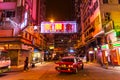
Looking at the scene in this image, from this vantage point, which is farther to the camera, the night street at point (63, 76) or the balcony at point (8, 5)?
the balcony at point (8, 5)

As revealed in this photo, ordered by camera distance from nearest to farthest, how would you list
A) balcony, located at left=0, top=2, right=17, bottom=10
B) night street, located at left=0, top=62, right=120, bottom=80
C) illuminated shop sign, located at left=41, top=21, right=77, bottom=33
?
night street, located at left=0, top=62, right=120, bottom=80 < illuminated shop sign, located at left=41, top=21, right=77, bottom=33 < balcony, located at left=0, top=2, right=17, bottom=10

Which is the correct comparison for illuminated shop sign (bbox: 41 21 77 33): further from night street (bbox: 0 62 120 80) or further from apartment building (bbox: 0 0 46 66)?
night street (bbox: 0 62 120 80)

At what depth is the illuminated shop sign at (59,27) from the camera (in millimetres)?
32406

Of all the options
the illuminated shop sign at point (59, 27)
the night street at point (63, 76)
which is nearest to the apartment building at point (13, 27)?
the illuminated shop sign at point (59, 27)

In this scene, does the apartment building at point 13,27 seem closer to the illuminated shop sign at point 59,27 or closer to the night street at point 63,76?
the illuminated shop sign at point 59,27

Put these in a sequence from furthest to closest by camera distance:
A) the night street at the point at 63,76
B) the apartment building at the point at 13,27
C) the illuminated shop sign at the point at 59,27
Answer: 1. the illuminated shop sign at the point at 59,27
2. the apartment building at the point at 13,27
3. the night street at the point at 63,76

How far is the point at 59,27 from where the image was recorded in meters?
32.4

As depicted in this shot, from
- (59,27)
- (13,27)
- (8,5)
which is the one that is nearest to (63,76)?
(59,27)

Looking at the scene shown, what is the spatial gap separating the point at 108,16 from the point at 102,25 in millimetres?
2495

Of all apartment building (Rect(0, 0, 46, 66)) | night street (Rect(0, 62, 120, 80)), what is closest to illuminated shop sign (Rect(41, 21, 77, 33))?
apartment building (Rect(0, 0, 46, 66))

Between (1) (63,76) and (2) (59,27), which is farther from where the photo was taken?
(2) (59,27)

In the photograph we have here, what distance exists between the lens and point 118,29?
28.3m

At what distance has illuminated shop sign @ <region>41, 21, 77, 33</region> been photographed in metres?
32.4

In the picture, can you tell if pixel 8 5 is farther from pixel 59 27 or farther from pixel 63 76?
pixel 63 76
